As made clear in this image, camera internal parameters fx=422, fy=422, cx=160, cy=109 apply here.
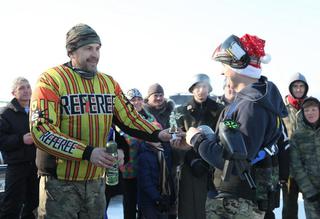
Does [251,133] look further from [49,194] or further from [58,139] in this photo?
[49,194]

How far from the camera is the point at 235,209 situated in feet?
9.75

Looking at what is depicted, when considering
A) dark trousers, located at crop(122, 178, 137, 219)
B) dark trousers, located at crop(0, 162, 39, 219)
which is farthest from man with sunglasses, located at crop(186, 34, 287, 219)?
dark trousers, located at crop(0, 162, 39, 219)

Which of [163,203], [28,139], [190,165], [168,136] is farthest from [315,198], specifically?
[28,139]

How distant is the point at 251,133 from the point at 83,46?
57.2 inches

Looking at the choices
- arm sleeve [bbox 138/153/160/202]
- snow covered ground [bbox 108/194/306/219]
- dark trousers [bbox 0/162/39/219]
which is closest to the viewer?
arm sleeve [bbox 138/153/160/202]

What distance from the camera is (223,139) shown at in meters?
2.67

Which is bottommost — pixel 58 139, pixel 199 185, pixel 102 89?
pixel 199 185

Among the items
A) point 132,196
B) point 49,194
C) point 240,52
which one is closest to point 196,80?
point 132,196

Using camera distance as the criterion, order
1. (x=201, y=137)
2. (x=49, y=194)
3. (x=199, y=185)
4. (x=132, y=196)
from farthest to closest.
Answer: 1. (x=132, y=196)
2. (x=199, y=185)
3. (x=49, y=194)
4. (x=201, y=137)

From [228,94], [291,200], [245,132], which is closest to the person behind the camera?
[245,132]

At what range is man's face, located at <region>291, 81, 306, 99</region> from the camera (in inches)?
245

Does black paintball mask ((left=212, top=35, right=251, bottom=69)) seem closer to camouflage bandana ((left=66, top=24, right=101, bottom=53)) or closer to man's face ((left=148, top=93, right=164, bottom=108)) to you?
camouflage bandana ((left=66, top=24, right=101, bottom=53))

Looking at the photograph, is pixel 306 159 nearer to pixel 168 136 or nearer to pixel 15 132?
pixel 168 136

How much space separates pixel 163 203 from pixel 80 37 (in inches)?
106
